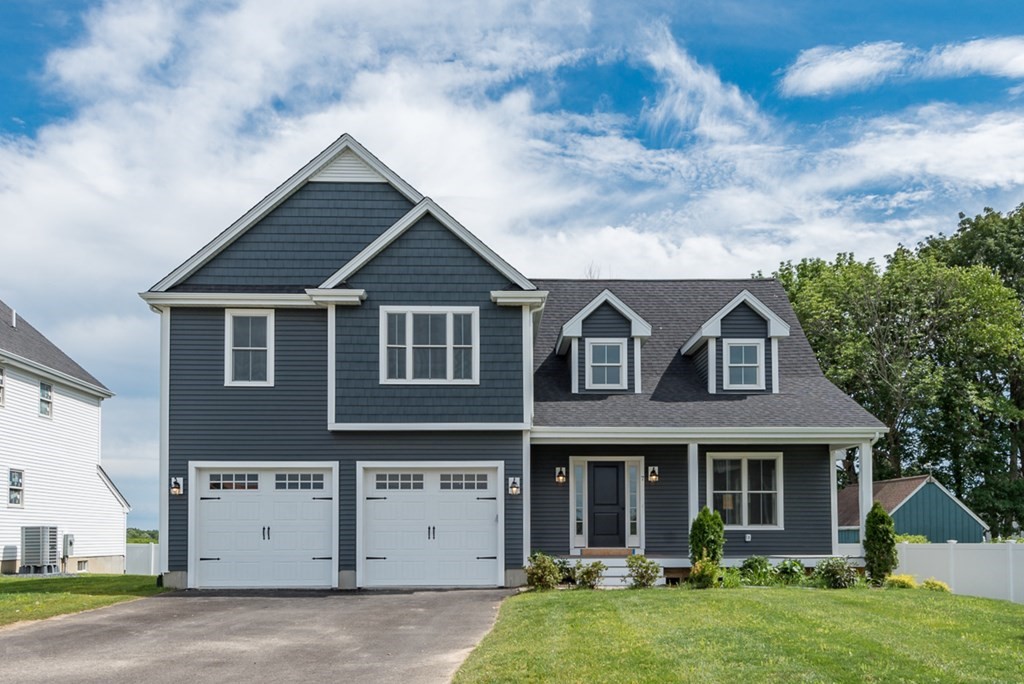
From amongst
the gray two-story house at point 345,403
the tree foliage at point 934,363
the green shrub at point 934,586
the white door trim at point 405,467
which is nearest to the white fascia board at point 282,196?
the gray two-story house at point 345,403

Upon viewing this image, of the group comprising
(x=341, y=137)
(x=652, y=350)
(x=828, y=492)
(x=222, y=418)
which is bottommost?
(x=828, y=492)

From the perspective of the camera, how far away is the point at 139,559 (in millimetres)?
41219

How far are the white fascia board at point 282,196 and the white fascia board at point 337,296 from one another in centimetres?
215

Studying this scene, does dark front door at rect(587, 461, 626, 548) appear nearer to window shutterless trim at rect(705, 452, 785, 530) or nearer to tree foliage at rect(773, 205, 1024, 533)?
window shutterless trim at rect(705, 452, 785, 530)

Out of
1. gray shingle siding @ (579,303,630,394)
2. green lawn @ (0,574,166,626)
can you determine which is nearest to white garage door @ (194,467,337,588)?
green lawn @ (0,574,166,626)

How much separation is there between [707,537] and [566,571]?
2.77 metres

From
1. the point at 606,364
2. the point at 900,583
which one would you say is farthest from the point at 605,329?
the point at 900,583

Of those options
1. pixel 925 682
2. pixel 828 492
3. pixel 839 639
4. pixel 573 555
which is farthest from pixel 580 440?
pixel 925 682

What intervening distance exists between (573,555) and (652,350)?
5314 mm

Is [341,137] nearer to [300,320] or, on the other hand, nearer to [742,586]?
[300,320]

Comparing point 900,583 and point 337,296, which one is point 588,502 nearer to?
point 900,583

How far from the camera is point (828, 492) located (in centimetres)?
2472

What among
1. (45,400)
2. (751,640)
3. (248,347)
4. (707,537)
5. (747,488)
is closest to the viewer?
(751,640)

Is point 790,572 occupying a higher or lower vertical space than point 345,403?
lower
